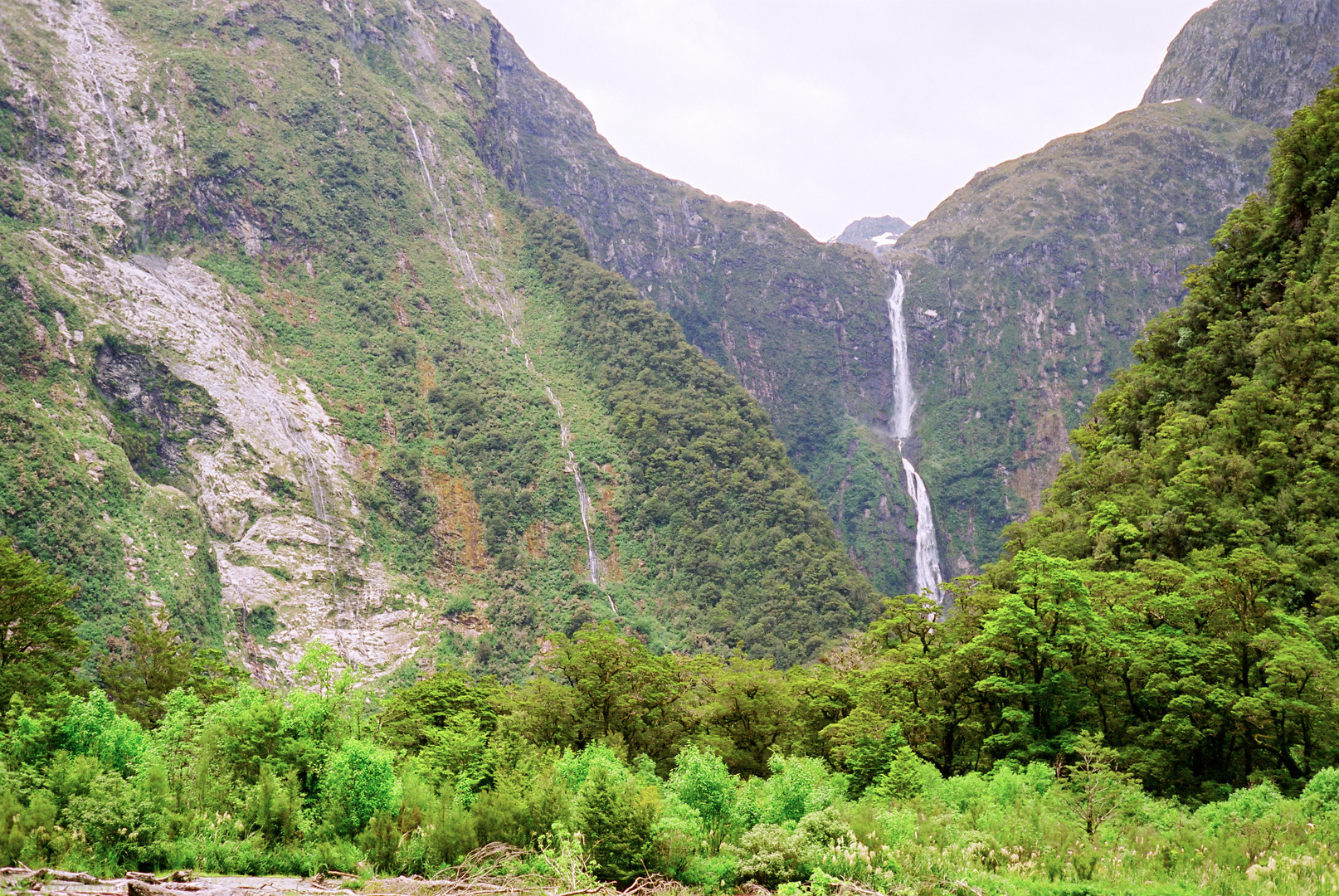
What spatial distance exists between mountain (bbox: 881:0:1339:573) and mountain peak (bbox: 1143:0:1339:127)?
0.87 feet

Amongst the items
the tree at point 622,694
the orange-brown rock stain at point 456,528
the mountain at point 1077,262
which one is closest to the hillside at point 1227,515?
the tree at point 622,694

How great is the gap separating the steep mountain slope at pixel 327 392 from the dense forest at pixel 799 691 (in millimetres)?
724

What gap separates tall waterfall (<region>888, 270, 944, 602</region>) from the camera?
123312 millimetres

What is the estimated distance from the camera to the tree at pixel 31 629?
74.0 feet

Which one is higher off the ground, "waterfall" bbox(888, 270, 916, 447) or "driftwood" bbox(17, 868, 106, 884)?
"waterfall" bbox(888, 270, 916, 447)

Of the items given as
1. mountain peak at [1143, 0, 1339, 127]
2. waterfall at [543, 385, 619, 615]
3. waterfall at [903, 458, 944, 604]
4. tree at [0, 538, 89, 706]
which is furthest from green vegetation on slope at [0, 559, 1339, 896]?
mountain peak at [1143, 0, 1339, 127]

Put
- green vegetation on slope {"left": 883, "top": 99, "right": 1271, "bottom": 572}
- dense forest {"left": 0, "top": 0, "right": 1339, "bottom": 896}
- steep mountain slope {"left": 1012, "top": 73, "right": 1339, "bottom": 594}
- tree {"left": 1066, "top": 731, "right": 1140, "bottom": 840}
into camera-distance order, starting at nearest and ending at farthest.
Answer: dense forest {"left": 0, "top": 0, "right": 1339, "bottom": 896}
tree {"left": 1066, "top": 731, "right": 1140, "bottom": 840}
steep mountain slope {"left": 1012, "top": 73, "right": 1339, "bottom": 594}
green vegetation on slope {"left": 883, "top": 99, "right": 1271, "bottom": 572}

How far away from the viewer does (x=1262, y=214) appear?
39000mm

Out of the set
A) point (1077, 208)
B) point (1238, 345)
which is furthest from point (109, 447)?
point (1077, 208)

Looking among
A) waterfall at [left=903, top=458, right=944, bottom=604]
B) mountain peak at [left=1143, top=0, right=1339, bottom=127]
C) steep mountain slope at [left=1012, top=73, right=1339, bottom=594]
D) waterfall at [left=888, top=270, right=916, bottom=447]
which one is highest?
mountain peak at [left=1143, top=0, right=1339, bottom=127]

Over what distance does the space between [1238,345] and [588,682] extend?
32106 millimetres

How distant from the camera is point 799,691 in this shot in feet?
98.8

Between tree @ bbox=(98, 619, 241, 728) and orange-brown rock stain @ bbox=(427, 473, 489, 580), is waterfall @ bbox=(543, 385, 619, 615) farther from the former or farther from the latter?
tree @ bbox=(98, 619, 241, 728)

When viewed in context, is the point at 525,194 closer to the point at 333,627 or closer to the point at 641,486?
the point at 641,486
